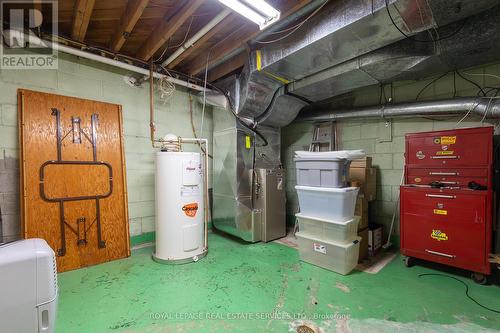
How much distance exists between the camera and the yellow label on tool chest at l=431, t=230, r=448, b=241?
7.70ft

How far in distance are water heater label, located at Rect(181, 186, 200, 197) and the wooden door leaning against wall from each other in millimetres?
850

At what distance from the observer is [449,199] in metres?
2.30

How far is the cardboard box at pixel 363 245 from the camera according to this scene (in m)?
2.77

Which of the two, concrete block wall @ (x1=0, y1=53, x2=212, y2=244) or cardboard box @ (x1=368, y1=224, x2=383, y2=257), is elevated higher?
concrete block wall @ (x1=0, y1=53, x2=212, y2=244)

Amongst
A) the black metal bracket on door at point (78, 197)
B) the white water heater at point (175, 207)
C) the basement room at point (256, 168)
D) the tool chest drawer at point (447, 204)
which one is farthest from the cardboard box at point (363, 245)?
the black metal bracket on door at point (78, 197)

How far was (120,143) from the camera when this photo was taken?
117 inches

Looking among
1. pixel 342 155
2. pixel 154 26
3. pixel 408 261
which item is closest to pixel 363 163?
pixel 342 155

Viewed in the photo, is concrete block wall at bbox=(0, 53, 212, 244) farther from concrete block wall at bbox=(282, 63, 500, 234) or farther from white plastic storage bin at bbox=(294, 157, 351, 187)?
concrete block wall at bbox=(282, 63, 500, 234)

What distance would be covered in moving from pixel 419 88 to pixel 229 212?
3.03m

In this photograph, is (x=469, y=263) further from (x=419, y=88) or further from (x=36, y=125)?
(x=36, y=125)

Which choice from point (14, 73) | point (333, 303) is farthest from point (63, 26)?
point (333, 303)

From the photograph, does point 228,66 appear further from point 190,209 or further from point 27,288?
point 27,288

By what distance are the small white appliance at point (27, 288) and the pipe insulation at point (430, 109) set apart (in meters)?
3.45

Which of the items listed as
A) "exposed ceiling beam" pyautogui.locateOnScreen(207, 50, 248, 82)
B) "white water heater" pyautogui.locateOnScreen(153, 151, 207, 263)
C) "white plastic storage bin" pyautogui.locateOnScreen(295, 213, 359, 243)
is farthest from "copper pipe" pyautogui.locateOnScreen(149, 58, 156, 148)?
"white plastic storage bin" pyautogui.locateOnScreen(295, 213, 359, 243)
